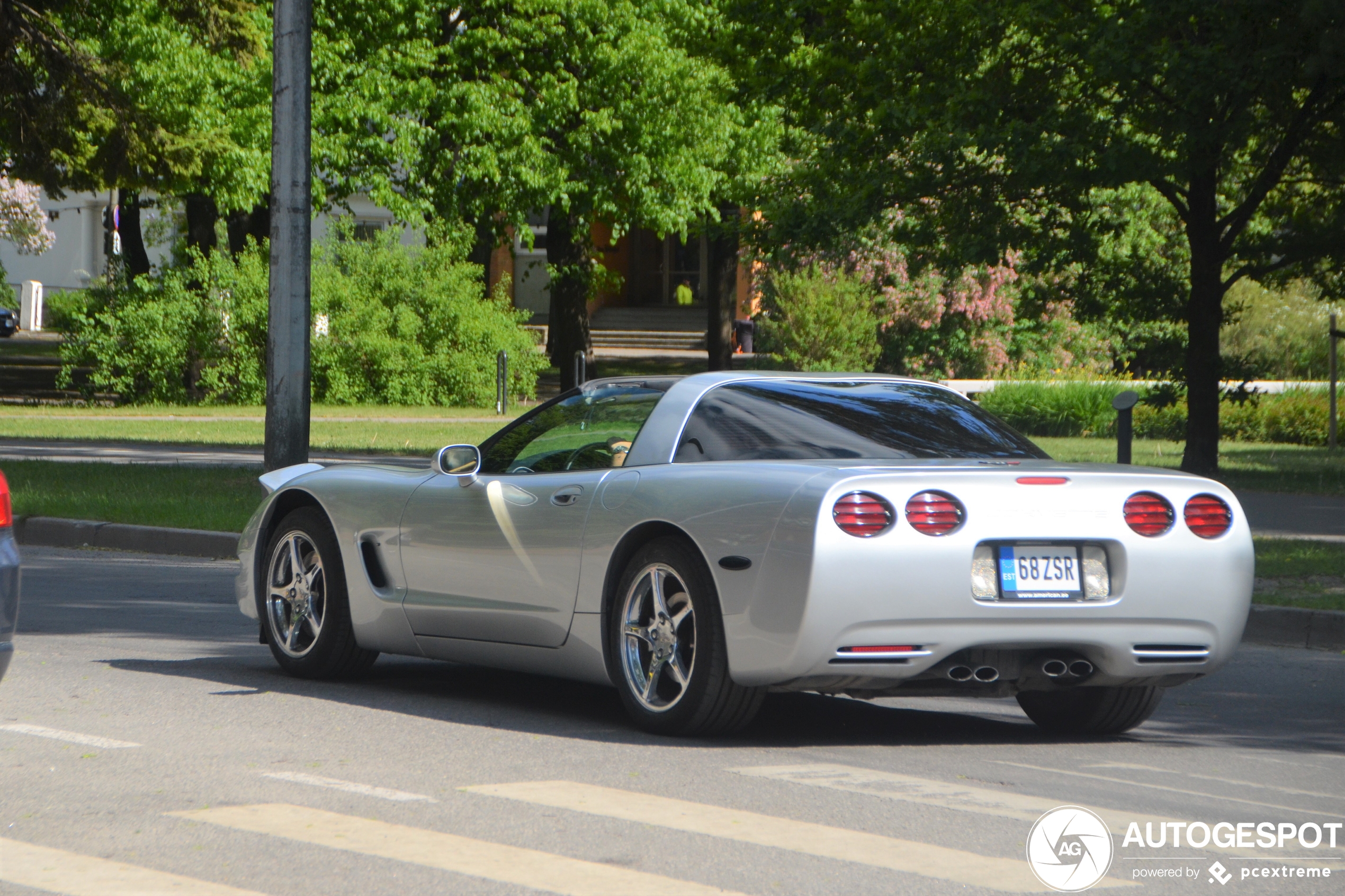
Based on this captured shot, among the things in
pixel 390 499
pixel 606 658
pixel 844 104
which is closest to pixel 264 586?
pixel 390 499

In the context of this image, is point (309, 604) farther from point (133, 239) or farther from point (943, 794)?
point (133, 239)

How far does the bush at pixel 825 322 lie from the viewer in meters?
36.4

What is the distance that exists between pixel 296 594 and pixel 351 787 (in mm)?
2313

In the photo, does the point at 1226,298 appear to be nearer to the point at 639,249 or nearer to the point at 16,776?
the point at 639,249

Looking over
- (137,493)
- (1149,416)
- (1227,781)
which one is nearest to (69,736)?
(1227,781)

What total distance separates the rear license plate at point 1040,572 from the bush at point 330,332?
26.9 metres

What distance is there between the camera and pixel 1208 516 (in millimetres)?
6016

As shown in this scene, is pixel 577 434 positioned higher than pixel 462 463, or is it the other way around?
pixel 577 434

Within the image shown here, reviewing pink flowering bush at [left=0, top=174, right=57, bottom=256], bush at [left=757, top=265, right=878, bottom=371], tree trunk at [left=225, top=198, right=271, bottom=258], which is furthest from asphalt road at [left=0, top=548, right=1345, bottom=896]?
pink flowering bush at [left=0, top=174, right=57, bottom=256]

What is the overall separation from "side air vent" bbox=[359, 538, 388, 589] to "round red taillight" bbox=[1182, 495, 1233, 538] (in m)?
3.19

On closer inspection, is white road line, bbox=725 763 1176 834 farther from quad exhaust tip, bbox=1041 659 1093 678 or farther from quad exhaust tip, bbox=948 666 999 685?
quad exhaust tip, bbox=1041 659 1093 678

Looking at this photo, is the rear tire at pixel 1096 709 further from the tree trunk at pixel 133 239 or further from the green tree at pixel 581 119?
the tree trunk at pixel 133 239

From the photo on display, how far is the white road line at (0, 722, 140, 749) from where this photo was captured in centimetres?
598

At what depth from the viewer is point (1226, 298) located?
116 ft
